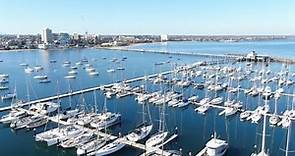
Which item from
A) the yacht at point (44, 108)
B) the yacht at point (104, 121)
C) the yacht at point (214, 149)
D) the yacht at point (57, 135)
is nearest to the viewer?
the yacht at point (214, 149)

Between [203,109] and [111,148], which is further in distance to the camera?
[203,109]

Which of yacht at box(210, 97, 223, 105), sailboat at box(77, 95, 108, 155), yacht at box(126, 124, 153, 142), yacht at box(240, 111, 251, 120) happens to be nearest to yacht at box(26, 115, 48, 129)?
sailboat at box(77, 95, 108, 155)

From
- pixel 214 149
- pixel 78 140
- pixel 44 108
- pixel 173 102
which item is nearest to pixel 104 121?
pixel 78 140

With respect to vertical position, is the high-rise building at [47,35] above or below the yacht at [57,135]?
above

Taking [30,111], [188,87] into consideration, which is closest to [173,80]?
[188,87]

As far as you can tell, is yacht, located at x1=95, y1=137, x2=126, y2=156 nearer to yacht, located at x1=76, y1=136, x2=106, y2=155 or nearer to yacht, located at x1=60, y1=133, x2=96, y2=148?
yacht, located at x1=76, y1=136, x2=106, y2=155

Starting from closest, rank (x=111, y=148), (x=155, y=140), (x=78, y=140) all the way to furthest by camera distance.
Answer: (x=111, y=148) → (x=155, y=140) → (x=78, y=140)

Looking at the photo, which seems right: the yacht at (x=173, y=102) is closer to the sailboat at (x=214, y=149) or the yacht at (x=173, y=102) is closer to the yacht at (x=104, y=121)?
the yacht at (x=104, y=121)

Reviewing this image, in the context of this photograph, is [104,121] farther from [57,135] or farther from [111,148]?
[111,148]

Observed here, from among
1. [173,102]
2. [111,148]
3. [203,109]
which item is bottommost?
[111,148]

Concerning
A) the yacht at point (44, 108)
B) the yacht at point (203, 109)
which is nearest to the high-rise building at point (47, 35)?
the yacht at point (44, 108)

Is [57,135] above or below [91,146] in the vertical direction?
above

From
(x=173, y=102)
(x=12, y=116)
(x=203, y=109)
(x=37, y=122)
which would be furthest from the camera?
(x=173, y=102)

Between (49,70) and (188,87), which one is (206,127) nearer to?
(188,87)
